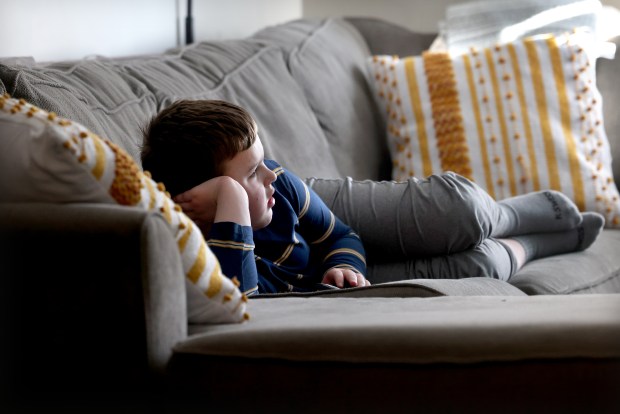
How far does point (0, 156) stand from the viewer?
3.55 ft

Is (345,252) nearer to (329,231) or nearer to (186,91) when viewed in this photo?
(329,231)

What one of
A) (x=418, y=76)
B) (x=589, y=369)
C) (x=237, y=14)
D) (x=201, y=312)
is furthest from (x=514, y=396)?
(x=237, y=14)

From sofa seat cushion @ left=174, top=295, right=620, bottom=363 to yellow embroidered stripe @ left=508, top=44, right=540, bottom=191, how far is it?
1.42 meters

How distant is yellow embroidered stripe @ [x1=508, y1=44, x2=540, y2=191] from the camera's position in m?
2.50

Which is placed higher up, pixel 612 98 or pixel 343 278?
pixel 612 98

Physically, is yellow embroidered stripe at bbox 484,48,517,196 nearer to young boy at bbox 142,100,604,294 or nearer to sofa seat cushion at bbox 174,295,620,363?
young boy at bbox 142,100,604,294

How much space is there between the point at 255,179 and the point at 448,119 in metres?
1.14

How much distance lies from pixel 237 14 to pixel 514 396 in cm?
250

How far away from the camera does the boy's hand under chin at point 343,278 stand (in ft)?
5.41

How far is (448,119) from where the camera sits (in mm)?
2578

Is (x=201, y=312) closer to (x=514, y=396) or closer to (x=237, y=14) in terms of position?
(x=514, y=396)

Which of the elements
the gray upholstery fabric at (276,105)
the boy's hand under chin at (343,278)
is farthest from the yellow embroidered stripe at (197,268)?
the gray upholstery fabric at (276,105)

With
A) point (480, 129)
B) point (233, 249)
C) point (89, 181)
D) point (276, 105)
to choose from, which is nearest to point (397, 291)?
point (233, 249)

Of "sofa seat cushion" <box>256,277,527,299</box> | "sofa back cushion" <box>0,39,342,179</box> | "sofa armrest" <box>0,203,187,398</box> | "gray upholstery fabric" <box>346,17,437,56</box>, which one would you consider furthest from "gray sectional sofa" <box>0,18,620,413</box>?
"gray upholstery fabric" <box>346,17,437,56</box>
